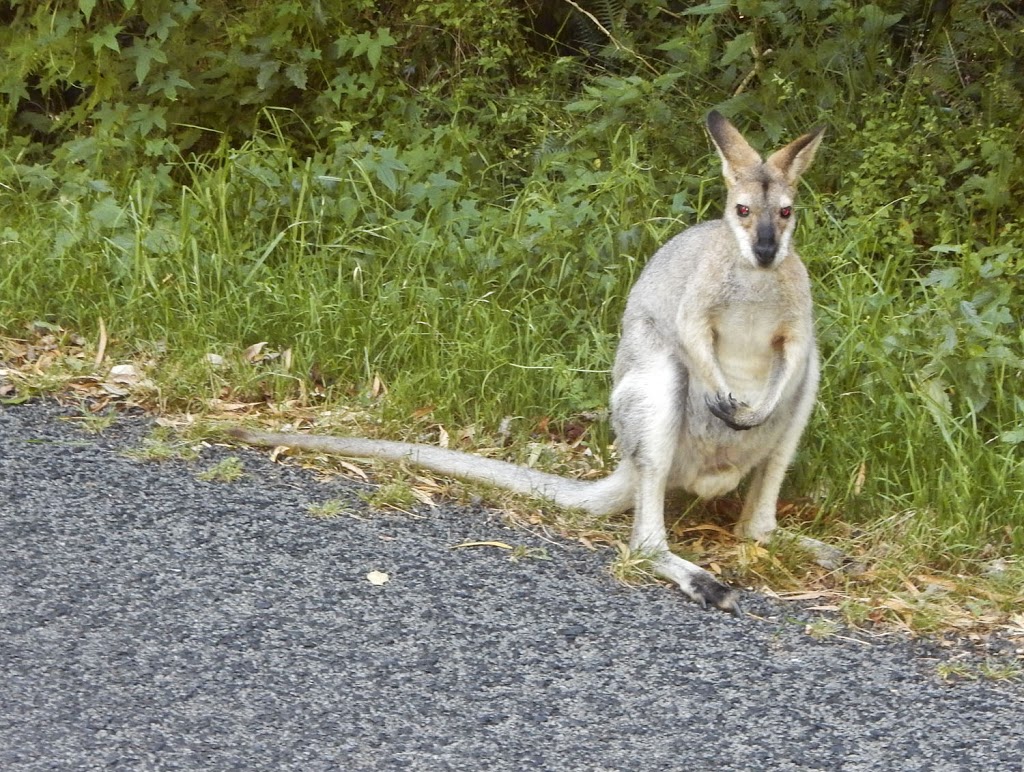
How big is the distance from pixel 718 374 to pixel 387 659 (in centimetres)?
150

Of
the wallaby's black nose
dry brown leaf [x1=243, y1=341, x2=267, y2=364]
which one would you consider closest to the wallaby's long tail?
dry brown leaf [x1=243, y1=341, x2=267, y2=364]

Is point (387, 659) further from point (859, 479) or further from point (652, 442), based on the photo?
point (859, 479)

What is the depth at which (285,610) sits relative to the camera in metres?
3.87

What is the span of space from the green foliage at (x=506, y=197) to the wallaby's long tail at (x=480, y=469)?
438 millimetres

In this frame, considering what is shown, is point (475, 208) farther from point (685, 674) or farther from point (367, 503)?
point (685, 674)

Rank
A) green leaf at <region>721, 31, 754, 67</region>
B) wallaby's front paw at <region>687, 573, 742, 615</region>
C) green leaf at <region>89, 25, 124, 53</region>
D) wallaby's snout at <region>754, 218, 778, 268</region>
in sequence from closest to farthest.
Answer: wallaby's front paw at <region>687, 573, 742, 615</region>, wallaby's snout at <region>754, 218, 778, 268</region>, green leaf at <region>721, 31, 754, 67</region>, green leaf at <region>89, 25, 124, 53</region>

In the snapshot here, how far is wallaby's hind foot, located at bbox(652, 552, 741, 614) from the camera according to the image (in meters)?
4.13

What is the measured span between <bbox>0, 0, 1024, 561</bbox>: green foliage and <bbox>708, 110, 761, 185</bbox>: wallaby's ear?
1065 millimetres

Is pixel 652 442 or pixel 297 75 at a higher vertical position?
pixel 297 75

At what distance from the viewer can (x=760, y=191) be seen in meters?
4.32

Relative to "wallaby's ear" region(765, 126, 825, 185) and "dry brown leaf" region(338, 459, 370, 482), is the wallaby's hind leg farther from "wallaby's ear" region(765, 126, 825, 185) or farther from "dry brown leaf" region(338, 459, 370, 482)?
"dry brown leaf" region(338, 459, 370, 482)

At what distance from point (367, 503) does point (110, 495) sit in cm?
83

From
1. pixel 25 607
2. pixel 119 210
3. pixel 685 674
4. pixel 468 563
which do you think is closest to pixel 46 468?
pixel 25 607

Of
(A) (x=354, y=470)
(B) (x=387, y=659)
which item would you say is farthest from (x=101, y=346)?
(B) (x=387, y=659)
